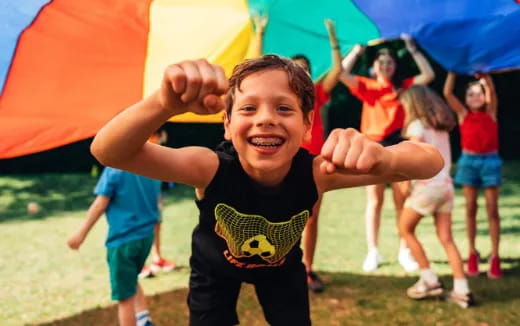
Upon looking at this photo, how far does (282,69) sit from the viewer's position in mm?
1859

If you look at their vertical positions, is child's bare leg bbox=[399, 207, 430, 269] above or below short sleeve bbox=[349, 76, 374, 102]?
below

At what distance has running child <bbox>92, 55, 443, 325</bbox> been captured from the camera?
1402 millimetres

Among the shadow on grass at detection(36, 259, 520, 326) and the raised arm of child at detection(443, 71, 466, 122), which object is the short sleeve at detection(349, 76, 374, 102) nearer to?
the raised arm of child at detection(443, 71, 466, 122)

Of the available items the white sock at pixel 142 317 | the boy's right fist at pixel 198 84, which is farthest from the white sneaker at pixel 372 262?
the boy's right fist at pixel 198 84

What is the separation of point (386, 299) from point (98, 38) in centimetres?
236

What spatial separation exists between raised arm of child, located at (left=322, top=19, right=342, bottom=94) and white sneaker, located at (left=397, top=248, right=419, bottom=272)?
1474mm

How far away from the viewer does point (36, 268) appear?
4.70 metres

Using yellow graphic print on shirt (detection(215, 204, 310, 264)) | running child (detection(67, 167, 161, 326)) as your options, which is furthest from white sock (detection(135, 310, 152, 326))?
yellow graphic print on shirt (detection(215, 204, 310, 264))

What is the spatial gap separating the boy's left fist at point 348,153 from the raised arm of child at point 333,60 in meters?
2.28

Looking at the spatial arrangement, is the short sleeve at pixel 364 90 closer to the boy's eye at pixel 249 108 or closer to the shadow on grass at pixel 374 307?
the shadow on grass at pixel 374 307

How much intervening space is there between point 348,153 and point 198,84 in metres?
0.41

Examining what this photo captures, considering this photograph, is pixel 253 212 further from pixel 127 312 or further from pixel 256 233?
pixel 127 312

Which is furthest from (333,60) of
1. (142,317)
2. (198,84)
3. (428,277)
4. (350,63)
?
(198,84)

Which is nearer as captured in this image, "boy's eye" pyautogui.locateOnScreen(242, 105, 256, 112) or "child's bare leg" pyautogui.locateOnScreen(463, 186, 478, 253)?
"boy's eye" pyautogui.locateOnScreen(242, 105, 256, 112)
